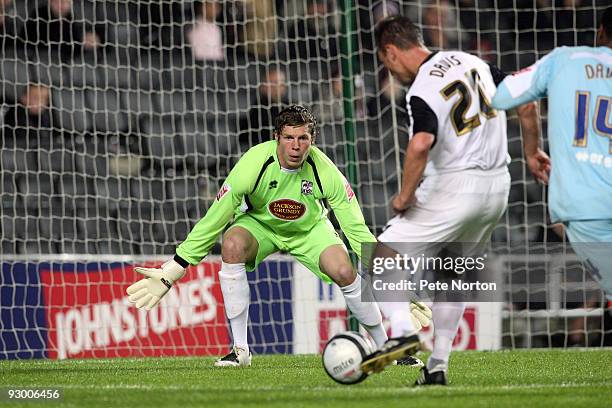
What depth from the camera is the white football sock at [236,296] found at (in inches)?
310

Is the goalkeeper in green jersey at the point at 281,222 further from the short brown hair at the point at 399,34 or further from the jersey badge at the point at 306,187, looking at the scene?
the short brown hair at the point at 399,34

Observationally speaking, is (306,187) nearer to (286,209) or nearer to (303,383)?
(286,209)

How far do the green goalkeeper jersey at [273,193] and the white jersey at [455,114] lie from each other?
1493 millimetres

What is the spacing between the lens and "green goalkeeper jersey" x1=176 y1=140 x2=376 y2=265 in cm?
743

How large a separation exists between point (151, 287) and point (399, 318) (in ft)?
7.03

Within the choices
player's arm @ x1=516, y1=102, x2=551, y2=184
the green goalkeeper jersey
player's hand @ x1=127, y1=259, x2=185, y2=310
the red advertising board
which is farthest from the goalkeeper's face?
the red advertising board

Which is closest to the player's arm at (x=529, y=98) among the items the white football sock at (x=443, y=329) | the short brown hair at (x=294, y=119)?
the white football sock at (x=443, y=329)

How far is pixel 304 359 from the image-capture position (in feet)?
28.1

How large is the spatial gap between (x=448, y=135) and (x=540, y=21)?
6.74m

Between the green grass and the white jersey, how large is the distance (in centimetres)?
119

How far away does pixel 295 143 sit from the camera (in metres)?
7.29

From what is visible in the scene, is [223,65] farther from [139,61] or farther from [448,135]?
[448,135]

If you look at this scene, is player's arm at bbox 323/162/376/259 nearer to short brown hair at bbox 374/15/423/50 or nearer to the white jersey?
the white jersey

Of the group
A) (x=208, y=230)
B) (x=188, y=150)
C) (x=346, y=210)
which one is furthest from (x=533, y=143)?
(x=188, y=150)
